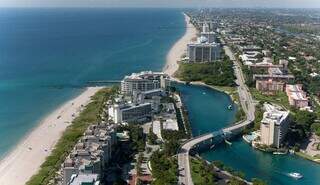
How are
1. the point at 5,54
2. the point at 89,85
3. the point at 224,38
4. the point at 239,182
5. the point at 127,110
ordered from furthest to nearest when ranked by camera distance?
the point at 224,38 → the point at 5,54 → the point at 89,85 → the point at 127,110 → the point at 239,182

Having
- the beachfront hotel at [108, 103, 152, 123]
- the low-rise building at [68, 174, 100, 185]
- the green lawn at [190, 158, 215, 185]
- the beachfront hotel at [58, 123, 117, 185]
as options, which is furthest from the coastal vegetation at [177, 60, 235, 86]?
the low-rise building at [68, 174, 100, 185]

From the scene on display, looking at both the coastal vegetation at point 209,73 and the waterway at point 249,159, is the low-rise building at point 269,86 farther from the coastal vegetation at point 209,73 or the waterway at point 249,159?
the waterway at point 249,159

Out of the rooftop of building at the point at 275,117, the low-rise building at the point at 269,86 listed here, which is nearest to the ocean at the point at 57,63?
the low-rise building at the point at 269,86

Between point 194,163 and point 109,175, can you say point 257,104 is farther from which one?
point 109,175

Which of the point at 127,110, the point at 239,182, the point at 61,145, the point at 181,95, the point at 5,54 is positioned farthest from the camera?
the point at 5,54

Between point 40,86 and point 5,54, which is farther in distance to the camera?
point 5,54

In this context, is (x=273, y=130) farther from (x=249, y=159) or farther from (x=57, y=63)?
(x=57, y=63)

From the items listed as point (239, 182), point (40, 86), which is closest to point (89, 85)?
point (40, 86)
